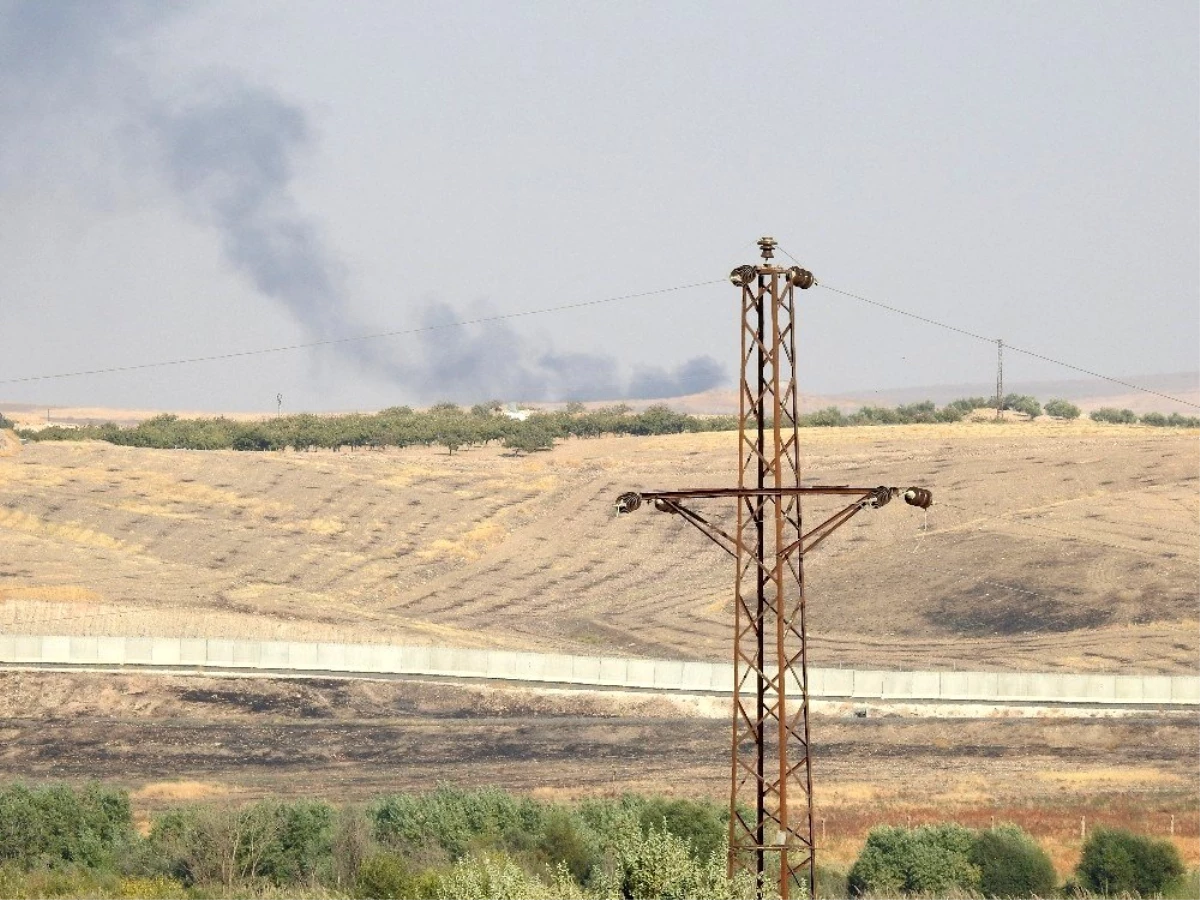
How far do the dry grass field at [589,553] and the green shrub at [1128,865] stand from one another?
35225 mm

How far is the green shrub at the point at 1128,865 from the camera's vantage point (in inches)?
1858

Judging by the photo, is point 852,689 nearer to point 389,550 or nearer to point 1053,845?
point 1053,845

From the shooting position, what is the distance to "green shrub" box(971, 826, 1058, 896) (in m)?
47.4

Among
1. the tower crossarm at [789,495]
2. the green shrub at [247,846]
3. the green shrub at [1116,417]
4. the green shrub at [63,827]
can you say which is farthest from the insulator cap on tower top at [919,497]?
the green shrub at [1116,417]

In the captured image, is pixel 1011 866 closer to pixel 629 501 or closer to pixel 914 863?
pixel 914 863

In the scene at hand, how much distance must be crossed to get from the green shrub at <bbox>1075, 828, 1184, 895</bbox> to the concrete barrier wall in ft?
79.5

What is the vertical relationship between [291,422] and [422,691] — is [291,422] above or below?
above

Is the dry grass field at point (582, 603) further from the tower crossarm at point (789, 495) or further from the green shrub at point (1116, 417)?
the tower crossarm at point (789, 495)

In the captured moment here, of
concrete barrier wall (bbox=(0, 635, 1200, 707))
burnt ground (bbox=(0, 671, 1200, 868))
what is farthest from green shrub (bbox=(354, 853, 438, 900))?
concrete barrier wall (bbox=(0, 635, 1200, 707))

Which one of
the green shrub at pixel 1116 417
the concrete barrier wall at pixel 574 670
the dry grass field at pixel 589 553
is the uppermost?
the green shrub at pixel 1116 417

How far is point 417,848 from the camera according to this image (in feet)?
159

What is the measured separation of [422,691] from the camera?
75875 millimetres

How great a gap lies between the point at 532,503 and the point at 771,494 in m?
99.7

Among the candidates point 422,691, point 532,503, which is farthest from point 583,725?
point 532,503
